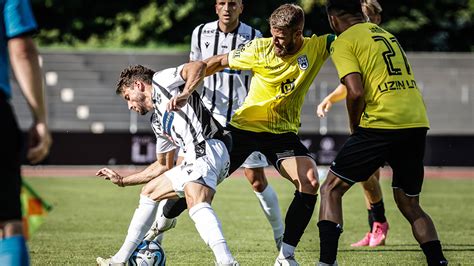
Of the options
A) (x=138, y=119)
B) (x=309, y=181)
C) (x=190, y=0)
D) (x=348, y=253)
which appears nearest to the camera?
(x=309, y=181)

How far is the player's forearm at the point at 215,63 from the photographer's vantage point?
7359 millimetres

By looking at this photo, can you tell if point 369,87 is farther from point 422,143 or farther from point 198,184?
point 198,184

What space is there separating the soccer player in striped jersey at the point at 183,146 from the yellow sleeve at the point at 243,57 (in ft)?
1.81

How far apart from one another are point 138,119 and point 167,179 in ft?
66.3

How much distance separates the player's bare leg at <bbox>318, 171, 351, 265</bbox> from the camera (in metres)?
6.61

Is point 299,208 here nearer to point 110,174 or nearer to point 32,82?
point 110,174

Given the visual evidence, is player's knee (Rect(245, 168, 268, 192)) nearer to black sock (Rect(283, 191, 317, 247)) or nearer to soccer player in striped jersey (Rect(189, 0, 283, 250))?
soccer player in striped jersey (Rect(189, 0, 283, 250))

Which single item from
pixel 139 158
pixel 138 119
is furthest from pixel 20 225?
pixel 138 119

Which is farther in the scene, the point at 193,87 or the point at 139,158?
the point at 139,158

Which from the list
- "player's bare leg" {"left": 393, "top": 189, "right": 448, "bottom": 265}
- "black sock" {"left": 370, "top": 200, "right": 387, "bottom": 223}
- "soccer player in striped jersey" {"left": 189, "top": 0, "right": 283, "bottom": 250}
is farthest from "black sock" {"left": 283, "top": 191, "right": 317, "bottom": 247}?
"black sock" {"left": 370, "top": 200, "right": 387, "bottom": 223}

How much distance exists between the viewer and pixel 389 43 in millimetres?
6633

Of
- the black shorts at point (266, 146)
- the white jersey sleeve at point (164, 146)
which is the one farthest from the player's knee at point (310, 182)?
the white jersey sleeve at point (164, 146)

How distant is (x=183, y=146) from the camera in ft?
22.4

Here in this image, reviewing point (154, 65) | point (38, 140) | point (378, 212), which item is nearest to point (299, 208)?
point (378, 212)
